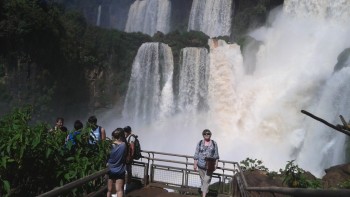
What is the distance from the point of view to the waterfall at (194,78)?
97.0ft

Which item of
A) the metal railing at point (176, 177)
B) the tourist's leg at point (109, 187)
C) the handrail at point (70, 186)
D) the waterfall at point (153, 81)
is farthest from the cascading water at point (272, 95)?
the handrail at point (70, 186)

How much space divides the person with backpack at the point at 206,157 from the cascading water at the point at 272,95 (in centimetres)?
837

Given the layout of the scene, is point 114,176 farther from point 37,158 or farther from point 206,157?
point 206,157

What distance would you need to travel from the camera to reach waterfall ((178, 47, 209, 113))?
1164 inches

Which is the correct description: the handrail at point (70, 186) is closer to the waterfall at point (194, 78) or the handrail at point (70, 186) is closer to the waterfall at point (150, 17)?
the waterfall at point (194, 78)

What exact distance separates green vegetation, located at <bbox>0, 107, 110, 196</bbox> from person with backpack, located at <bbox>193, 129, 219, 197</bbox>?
2.57m

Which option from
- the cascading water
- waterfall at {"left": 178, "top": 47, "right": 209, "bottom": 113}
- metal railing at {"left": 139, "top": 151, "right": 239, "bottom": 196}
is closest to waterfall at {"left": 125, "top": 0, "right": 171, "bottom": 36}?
the cascading water

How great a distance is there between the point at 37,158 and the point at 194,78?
26239 millimetres

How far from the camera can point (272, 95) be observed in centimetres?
2347

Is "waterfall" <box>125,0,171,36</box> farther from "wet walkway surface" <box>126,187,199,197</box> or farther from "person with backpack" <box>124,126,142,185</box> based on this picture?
"person with backpack" <box>124,126,142,185</box>

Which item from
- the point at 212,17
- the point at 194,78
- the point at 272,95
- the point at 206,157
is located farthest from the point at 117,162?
the point at 212,17

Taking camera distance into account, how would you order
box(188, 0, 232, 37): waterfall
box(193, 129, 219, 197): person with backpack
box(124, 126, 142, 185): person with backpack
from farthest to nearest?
box(188, 0, 232, 37): waterfall, box(193, 129, 219, 197): person with backpack, box(124, 126, 142, 185): person with backpack

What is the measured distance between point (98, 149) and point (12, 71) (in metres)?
25.0

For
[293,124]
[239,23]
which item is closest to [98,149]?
[293,124]
